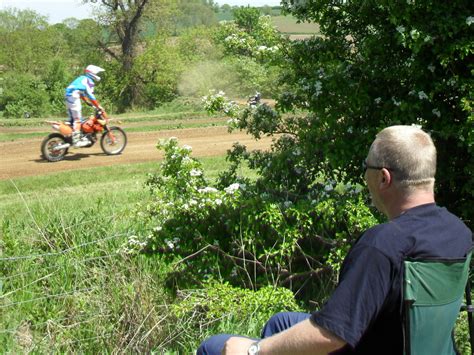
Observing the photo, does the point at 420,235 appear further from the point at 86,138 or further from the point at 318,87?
the point at 86,138

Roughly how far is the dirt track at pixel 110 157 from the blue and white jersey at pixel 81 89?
1289 millimetres

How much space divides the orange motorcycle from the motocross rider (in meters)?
0.10

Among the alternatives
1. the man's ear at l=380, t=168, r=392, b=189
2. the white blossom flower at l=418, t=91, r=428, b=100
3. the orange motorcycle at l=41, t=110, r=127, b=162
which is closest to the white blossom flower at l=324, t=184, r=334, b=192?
the white blossom flower at l=418, t=91, r=428, b=100

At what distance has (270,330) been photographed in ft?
11.3

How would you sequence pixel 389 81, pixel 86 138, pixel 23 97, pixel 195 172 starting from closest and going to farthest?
pixel 389 81 < pixel 195 172 < pixel 86 138 < pixel 23 97

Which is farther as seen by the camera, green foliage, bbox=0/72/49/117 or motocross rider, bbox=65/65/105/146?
green foliage, bbox=0/72/49/117

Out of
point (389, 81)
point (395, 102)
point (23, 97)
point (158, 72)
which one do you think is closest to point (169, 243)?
point (395, 102)

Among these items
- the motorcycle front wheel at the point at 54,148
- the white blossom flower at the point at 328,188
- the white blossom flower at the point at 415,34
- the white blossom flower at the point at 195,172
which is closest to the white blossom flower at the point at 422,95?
the white blossom flower at the point at 415,34

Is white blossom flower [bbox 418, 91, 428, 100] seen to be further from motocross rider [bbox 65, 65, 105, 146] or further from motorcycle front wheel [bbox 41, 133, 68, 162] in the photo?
motorcycle front wheel [bbox 41, 133, 68, 162]

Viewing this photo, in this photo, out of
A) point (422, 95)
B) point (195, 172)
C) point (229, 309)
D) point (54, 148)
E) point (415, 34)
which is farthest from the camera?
point (54, 148)

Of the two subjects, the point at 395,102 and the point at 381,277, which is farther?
the point at 395,102

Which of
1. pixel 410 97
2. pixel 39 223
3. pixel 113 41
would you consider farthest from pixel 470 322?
pixel 113 41

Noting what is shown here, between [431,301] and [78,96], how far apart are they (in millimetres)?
14199

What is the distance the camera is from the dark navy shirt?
100 inches
